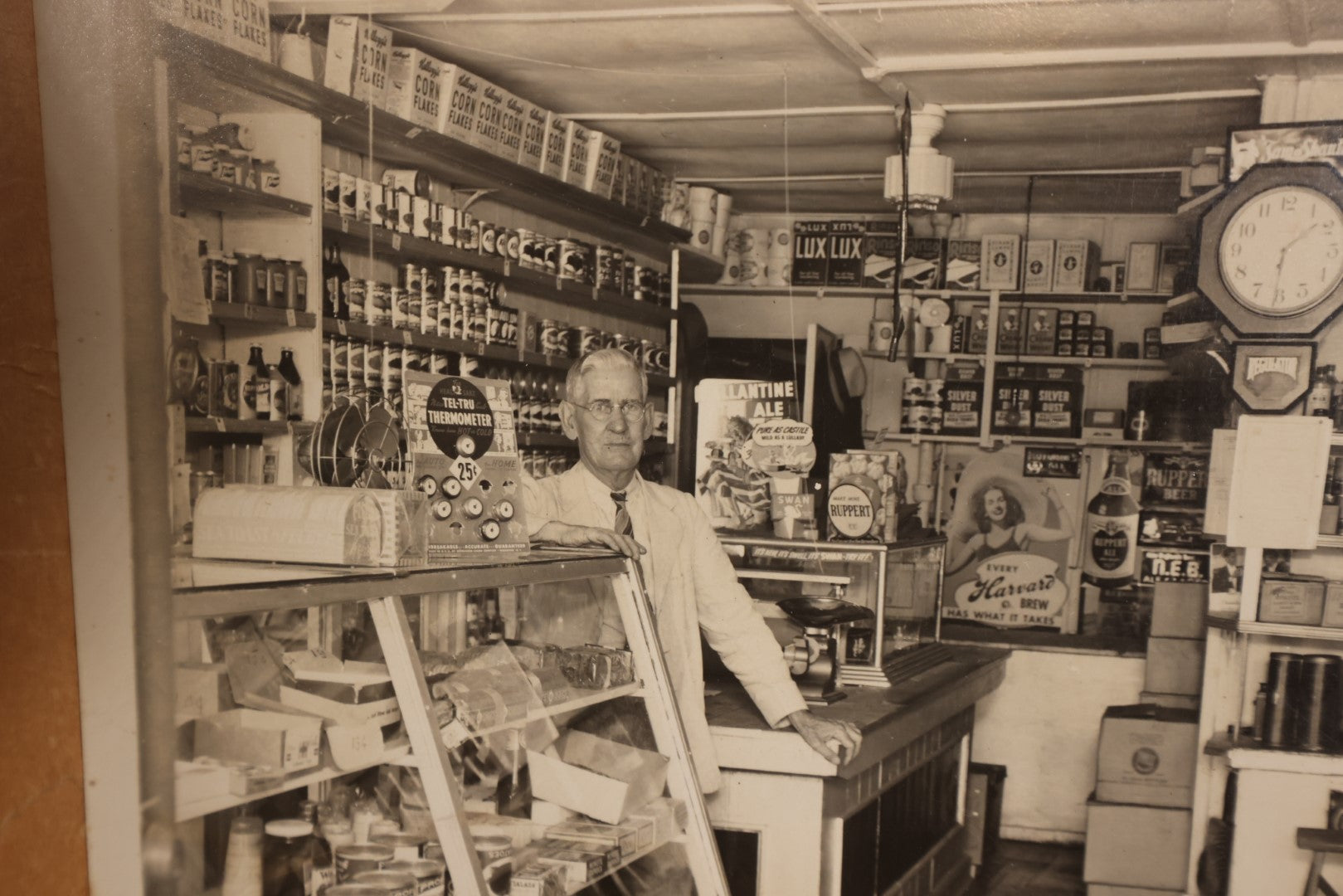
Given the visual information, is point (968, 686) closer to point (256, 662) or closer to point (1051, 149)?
point (1051, 149)

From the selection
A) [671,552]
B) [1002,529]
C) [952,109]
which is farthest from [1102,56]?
[1002,529]

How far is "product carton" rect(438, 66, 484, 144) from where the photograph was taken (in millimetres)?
3693

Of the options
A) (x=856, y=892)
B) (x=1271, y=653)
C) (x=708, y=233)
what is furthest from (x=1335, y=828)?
(x=708, y=233)

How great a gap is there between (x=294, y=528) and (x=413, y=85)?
2.19 metres

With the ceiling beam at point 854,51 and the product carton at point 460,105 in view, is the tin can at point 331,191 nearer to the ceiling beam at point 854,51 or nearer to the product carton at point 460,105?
the product carton at point 460,105

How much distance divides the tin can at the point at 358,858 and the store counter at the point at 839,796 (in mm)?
1250

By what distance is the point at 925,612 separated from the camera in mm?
4301

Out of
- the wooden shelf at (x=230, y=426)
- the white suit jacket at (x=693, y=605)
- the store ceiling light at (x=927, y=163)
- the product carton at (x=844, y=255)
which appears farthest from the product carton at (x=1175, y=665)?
the wooden shelf at (x=230, y=426)

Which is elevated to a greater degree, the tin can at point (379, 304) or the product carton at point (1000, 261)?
the product carton at point (1000, 261)

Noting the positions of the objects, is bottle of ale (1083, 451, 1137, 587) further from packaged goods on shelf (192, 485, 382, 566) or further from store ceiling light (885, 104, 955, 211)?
packaged goods on shelf (192, 485, 382, 566)

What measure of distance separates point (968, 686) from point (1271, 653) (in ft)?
3.69

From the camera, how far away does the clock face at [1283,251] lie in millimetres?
2889

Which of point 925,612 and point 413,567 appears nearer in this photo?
point 413,567

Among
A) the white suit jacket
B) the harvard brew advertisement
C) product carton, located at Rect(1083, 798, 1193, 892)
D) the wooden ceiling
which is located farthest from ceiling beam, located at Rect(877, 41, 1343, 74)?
the harvard brew advertisement
